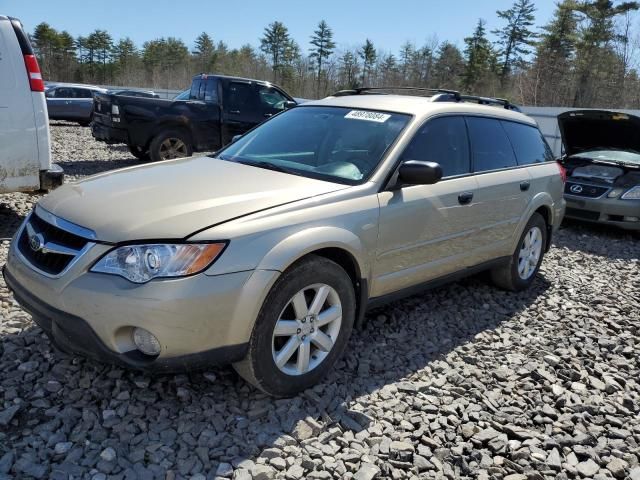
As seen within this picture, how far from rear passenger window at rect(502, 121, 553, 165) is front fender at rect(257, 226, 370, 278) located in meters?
2.45

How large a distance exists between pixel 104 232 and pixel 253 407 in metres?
1.21

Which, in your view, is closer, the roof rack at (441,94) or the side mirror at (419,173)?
the side mirror at (419,173)

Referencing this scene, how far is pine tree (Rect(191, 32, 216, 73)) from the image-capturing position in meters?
65.1

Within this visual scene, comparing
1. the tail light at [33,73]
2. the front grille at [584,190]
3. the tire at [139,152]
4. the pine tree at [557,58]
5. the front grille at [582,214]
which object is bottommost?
the front grille at [582,214]

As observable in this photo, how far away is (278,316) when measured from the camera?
110 inches

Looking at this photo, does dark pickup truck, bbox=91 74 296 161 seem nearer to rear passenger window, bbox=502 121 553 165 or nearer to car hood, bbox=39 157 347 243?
rear passenger window, bbox=502 121 553 165

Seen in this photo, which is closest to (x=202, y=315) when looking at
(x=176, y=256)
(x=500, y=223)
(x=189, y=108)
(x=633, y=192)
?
(x=176, y=256)

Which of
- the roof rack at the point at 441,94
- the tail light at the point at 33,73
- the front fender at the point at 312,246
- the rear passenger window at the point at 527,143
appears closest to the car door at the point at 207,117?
the tail light at the point at 33,73

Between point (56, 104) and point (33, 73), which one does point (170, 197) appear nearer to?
point (33, 73)

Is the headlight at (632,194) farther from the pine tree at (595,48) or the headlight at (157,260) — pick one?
the pine tree at (595,48)

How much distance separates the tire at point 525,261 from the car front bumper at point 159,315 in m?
3.04

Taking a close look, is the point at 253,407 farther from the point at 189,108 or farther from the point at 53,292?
the point at 189,108

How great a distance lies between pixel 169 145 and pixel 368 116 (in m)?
7.29

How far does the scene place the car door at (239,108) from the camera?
1086 cm
